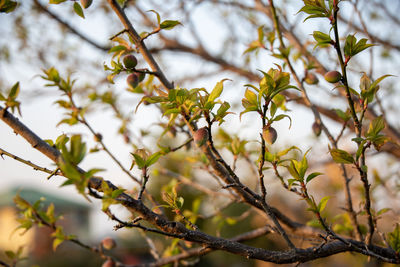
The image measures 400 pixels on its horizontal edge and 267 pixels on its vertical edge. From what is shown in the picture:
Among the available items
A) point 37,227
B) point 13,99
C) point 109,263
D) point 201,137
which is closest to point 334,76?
point 201,137

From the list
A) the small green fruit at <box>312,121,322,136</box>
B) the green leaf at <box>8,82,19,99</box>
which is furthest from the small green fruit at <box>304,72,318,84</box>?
the green leaf at <box>8,82,19,99</box>

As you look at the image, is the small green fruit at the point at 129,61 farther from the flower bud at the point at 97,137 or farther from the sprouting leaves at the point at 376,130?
the sprouting leaves at the point at 376,130

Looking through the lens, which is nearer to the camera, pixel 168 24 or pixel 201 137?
pixel 201 137

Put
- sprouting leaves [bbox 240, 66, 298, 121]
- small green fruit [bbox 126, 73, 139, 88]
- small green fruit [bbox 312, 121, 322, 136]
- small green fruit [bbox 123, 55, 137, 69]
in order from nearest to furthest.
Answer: sprouting leaves [bbox 240, 66, 298, 121] < small green fruit [bbox 123, 55, 137, 69] < small green fruit [bbox 126, 73, 139, 88] < small green fruit [bbox 312, 121, 322, 136]

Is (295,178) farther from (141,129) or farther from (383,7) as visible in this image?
(383,7)

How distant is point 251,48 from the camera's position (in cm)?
129

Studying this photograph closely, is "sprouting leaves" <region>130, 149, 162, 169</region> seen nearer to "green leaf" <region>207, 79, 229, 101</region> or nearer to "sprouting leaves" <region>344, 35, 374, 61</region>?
"green leaf" <region>207, 79, 229, 101</region>

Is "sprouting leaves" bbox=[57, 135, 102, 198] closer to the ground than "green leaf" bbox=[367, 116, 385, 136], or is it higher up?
closer to the ground

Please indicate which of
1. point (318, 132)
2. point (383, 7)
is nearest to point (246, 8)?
point (383, 7)

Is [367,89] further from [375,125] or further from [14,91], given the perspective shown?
[14,91]

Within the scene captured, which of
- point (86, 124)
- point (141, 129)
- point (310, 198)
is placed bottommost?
point (310, 198)

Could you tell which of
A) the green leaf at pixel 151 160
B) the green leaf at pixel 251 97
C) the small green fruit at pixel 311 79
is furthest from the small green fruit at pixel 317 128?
the green leaf at pixel 151 160

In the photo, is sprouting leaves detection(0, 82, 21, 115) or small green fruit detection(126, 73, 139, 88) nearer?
sprouting leaves detection(0, 82, 21, 115)

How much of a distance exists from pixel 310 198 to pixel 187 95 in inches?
17.2
